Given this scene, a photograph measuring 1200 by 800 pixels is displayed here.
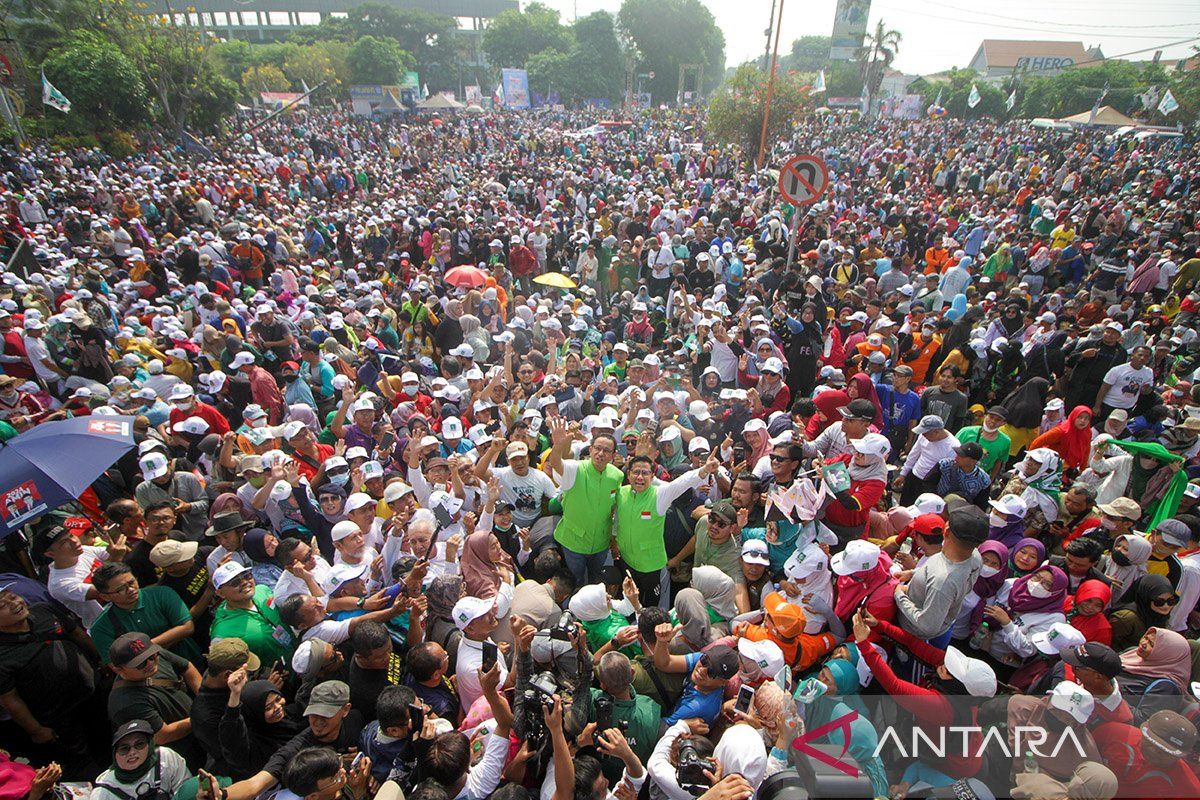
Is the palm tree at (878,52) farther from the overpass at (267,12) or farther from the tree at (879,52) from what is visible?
the overpass at (267,12)

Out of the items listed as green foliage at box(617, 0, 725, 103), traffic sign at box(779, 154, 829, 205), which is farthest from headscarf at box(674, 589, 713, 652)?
green foliage at box(617, 0, 725, 103)

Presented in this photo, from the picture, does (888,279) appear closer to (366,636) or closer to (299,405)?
(299,405)

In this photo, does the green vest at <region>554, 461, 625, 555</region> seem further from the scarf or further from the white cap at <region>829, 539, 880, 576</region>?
the scarf

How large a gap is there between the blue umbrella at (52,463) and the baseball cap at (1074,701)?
5.49 metres

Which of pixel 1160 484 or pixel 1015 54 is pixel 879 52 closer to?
pixel 1015 54

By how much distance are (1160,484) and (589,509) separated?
15.0 ft

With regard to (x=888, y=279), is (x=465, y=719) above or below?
below

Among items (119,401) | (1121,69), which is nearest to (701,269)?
(119,401)

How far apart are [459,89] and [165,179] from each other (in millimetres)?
54977

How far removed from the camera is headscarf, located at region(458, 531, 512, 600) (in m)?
3.52

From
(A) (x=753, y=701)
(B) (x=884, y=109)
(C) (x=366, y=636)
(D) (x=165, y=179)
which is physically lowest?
(A) (x=753, y=701)

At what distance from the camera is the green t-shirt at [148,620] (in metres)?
3.26

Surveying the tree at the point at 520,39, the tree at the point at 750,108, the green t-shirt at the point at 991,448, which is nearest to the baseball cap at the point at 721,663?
the green t-shirt at the point at 991,448

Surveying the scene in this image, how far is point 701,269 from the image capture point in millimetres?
10953
